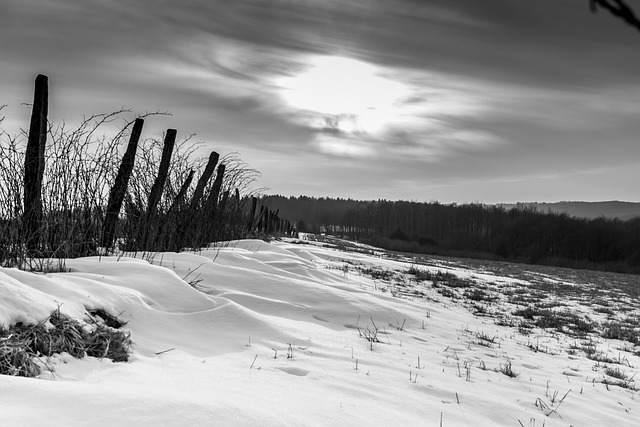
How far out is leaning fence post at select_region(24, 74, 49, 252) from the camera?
434 cm

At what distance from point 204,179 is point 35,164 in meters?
4.53

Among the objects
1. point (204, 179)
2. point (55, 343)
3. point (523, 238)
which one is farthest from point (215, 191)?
point (523, 238)

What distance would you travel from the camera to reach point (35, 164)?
4.51 metres

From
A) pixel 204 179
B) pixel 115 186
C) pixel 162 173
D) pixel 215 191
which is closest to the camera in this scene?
pixel 115 186

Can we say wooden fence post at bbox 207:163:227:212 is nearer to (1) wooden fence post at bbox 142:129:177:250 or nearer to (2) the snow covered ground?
(1) wooden fence post at bbox 142:129:177:250

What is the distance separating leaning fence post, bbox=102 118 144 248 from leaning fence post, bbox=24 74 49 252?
1119mm

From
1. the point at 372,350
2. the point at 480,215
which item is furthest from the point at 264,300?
the point at 480,215

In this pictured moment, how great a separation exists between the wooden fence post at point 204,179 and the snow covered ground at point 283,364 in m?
2.85

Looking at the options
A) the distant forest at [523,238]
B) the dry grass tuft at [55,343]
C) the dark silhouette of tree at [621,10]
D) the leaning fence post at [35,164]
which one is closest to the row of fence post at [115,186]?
the leaning fence post at [35,164]

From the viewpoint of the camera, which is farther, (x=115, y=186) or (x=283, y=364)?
(x=115, y=186)

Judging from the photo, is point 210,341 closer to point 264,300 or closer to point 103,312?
point 103,312

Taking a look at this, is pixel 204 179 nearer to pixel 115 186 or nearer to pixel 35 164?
pixel 115 186

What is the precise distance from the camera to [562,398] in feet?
10.3

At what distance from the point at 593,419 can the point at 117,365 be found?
2.96 metres
